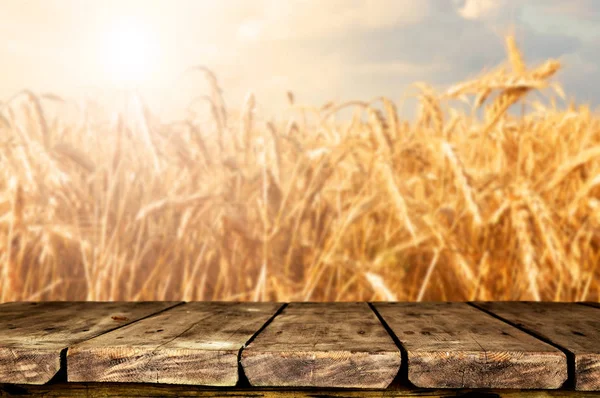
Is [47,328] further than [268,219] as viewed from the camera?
No

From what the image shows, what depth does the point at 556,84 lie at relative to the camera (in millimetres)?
2008

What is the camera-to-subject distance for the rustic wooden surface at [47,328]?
698 mm

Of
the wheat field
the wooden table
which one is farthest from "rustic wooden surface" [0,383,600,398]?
the wheat field

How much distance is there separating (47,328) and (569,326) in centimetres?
67

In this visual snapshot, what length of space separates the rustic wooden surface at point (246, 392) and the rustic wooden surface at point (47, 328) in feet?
0.15

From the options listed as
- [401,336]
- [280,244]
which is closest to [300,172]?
[280,244]

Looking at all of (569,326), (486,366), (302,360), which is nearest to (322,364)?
(302,360)

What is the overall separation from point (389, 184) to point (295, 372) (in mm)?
782

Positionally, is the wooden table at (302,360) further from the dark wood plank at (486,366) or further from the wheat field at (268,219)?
the wheat field at (268,219)

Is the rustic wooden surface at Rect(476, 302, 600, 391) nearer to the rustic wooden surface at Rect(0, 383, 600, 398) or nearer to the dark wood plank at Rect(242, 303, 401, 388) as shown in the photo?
the rustic wooden surface at Rect(0, 383, 600, 398)

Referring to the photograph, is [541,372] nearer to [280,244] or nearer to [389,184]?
[389,184]

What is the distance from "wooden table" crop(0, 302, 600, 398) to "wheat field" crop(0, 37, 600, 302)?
0.56 metres

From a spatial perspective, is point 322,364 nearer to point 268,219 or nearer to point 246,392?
point 246,392

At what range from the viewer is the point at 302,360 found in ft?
2.21
